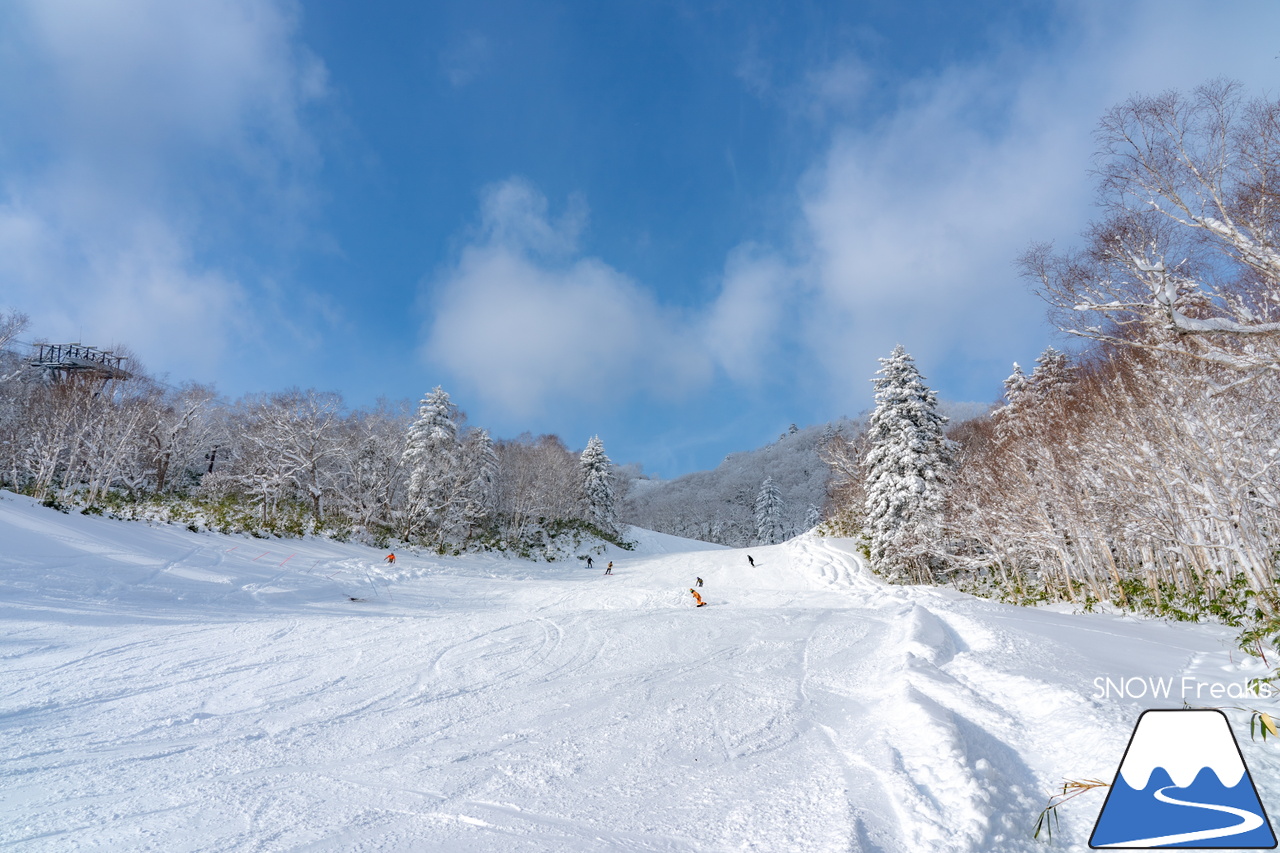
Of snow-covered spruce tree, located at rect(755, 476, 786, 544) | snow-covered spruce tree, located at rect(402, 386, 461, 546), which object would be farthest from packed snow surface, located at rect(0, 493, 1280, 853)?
snow-covered spruce tree, located at rect(755, 476, 786, 544)

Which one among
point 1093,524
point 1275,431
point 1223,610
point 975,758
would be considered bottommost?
point 975,758

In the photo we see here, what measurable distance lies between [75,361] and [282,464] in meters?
19.8

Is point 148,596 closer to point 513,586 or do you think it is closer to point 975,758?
point 513,586

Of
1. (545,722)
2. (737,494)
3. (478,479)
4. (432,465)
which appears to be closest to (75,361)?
(432,465)

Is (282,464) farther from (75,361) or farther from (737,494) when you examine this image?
(737,494)

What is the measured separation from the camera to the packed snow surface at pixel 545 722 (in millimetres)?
2949

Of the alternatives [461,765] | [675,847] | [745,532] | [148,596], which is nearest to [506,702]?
[461,765]

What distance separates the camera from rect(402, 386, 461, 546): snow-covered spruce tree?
943 inches

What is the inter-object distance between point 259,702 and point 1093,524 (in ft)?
53.1

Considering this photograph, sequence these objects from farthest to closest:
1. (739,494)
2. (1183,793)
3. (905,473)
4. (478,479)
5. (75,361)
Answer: (739,494), (75,361), (478,479), (905,473), (1183,793)

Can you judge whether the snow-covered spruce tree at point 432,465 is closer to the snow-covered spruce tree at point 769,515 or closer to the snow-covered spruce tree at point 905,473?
the snow-covered spruce tree at point 905,473

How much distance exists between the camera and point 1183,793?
245 centimetres

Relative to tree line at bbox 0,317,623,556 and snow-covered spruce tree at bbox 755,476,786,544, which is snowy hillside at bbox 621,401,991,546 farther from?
tree line at bbox 0,317,623,556

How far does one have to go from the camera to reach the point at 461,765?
3.73m
